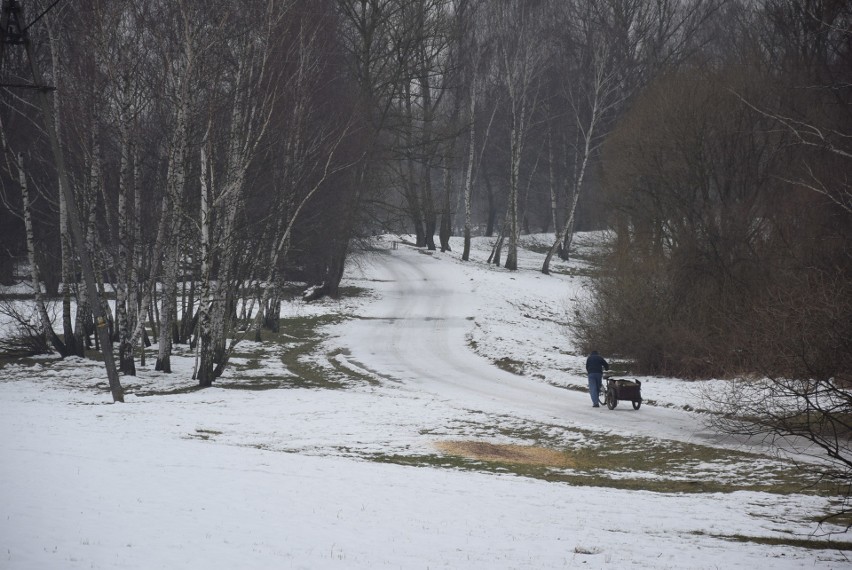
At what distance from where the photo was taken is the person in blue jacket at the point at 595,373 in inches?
807

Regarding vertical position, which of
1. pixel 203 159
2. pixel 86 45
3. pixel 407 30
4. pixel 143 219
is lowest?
pixel 143 219

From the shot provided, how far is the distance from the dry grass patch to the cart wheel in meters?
4.18

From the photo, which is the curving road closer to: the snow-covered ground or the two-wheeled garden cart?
the snow-covered ground

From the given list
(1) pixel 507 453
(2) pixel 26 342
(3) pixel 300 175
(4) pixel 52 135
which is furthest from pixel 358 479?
(2) pixel 26 342

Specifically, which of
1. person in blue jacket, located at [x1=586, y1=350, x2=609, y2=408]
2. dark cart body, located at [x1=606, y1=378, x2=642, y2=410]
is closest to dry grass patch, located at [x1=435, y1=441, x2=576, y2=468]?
dark cart body, located at [x1=606, y1=378, x2=642, y2=410]

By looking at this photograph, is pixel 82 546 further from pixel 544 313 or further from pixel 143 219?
pixel 544 313

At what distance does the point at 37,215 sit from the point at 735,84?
1231 inches

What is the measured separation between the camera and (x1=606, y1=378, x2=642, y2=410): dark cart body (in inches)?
787

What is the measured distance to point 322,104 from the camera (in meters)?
32.8

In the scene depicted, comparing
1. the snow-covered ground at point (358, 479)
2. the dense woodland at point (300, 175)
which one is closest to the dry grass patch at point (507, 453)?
the snow-covered ground at point (358, 479)

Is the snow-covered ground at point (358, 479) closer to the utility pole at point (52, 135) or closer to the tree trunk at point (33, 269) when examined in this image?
the utility pole at point (52, 135)

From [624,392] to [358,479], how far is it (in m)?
9.67

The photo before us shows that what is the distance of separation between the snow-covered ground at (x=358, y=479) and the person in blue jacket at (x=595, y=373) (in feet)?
1.36

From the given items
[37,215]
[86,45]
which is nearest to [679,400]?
[86,45]
